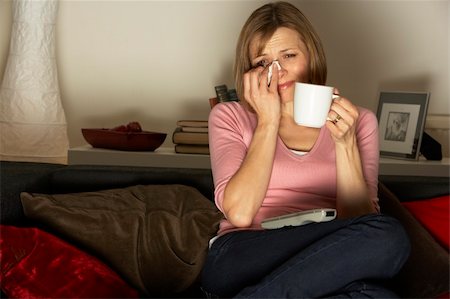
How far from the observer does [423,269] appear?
5.00 feet

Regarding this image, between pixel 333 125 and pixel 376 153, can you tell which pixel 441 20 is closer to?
pixel 376 153

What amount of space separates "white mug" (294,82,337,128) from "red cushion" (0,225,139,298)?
0.63m

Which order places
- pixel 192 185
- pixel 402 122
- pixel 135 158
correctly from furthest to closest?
pixel 402 122, pixel 135 158, pixel 192 185

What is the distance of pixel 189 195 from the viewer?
1.87 m

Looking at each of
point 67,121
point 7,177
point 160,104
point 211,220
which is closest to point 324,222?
point 211,220

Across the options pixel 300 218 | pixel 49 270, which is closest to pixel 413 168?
pixel 300 218

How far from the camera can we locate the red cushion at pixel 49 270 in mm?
1407

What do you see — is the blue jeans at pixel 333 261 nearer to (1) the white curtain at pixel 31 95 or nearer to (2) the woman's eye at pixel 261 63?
(2) the woman's eye at pixel 261 63

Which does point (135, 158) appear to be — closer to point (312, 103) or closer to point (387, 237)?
point (312, 103)

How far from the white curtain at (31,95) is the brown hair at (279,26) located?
950 mm

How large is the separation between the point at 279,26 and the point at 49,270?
2.68 feet

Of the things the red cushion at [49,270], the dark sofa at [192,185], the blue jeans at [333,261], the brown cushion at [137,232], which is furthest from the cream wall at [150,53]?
the blue jeans at [333,261]

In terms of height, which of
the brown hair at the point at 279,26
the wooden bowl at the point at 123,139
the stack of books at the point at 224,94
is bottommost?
the wooden bowl at the point at 123,139

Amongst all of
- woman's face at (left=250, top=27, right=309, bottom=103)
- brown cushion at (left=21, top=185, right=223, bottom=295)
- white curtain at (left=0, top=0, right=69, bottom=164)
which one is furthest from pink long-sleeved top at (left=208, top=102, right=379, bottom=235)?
white curtain at (left=0, top=0, right=69, bottom=164)
